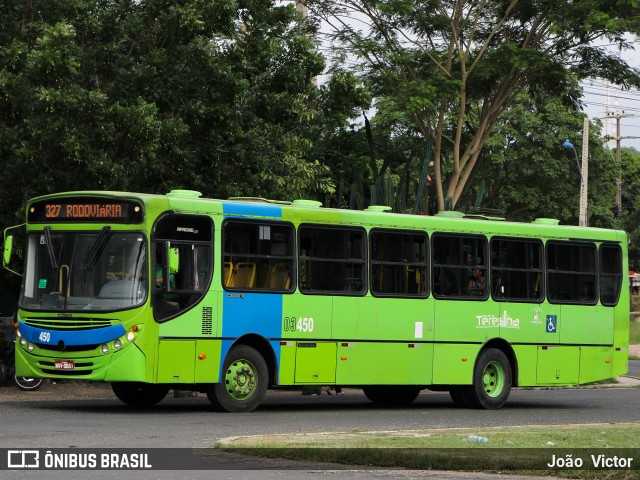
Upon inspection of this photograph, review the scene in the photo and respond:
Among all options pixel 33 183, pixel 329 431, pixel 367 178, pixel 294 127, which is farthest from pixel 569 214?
pixel 329 431

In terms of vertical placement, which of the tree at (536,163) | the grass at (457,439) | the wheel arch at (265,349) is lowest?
the grass at (457,439)

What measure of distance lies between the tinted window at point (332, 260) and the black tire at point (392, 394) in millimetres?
3005

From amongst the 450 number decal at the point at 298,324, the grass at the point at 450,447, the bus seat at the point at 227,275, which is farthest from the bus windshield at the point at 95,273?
the grass at the point at 450,447

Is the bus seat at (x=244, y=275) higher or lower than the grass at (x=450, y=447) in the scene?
higher

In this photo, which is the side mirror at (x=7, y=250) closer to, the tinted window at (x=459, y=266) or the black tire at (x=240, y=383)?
the black tire at (x=240, y=383)

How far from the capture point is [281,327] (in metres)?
19.1

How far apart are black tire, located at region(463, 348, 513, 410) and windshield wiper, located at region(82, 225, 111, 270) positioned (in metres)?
6.75

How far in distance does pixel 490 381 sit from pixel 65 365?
7.35m

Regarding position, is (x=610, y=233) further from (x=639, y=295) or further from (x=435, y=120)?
(x=639, y=295)

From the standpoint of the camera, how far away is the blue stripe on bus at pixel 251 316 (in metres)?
18.5

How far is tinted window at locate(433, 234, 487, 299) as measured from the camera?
69.8 ft

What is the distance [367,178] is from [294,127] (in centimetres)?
590

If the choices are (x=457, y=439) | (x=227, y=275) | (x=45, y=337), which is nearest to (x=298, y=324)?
(x=227, y=275)

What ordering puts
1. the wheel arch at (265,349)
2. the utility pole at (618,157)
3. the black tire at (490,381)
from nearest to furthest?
the wheel arch at (265,349) < the black tire at (490,381) < the utility pole at (618,157)
